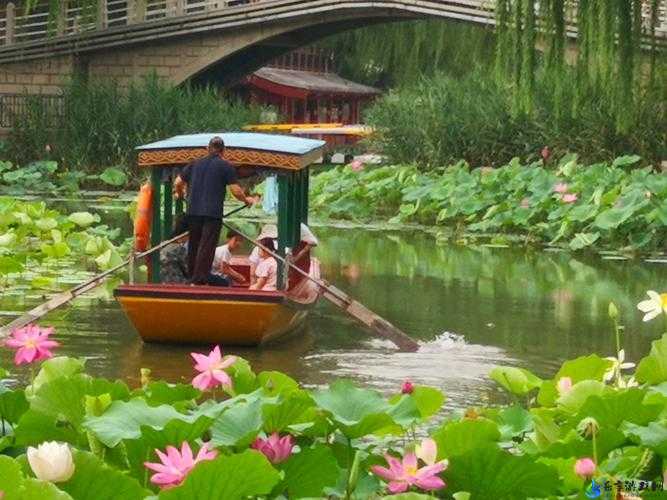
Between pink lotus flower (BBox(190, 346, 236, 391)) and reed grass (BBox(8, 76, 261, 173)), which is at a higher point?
pink lotus flower (BBox(190, 346, 236, 391))

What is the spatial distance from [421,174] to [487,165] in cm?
127

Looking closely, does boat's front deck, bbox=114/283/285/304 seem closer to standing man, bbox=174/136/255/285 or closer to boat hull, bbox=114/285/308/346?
boat hull, bbox=114/285/308/346

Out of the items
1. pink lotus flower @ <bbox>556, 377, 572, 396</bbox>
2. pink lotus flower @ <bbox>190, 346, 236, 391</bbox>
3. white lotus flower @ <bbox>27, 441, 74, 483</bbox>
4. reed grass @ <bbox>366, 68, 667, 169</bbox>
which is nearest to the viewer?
white lotus flower @ <bbox>27, 441, 74, 483</bbox>

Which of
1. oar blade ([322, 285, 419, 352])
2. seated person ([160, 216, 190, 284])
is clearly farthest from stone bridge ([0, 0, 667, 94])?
oar blade ([322, 285, 419, 352])

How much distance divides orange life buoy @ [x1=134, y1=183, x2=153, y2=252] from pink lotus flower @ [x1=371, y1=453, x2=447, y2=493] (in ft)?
29.9

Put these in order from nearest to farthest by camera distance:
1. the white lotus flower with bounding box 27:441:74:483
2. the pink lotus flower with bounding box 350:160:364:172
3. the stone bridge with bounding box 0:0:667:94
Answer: the white lotus flower with bounding box 27:441:74:483
the pink lotus flower with bounding box 350:160:364:172
the stone bridge with bounding box 0:0:667:94

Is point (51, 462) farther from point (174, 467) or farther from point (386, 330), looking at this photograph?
point (386, 330)

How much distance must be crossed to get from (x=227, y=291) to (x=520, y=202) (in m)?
12.3

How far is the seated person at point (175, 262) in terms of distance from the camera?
13.2 meters

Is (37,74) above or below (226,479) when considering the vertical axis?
below

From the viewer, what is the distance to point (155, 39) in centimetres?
4369

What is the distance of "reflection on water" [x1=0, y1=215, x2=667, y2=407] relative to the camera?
11.6 meters

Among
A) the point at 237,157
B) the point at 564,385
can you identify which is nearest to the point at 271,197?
the point at 237,157

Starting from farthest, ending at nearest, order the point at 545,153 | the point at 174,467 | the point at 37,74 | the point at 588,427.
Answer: the point at 37,74 < the point at 545,153 < the point at 588,427 < the point at 174,467
